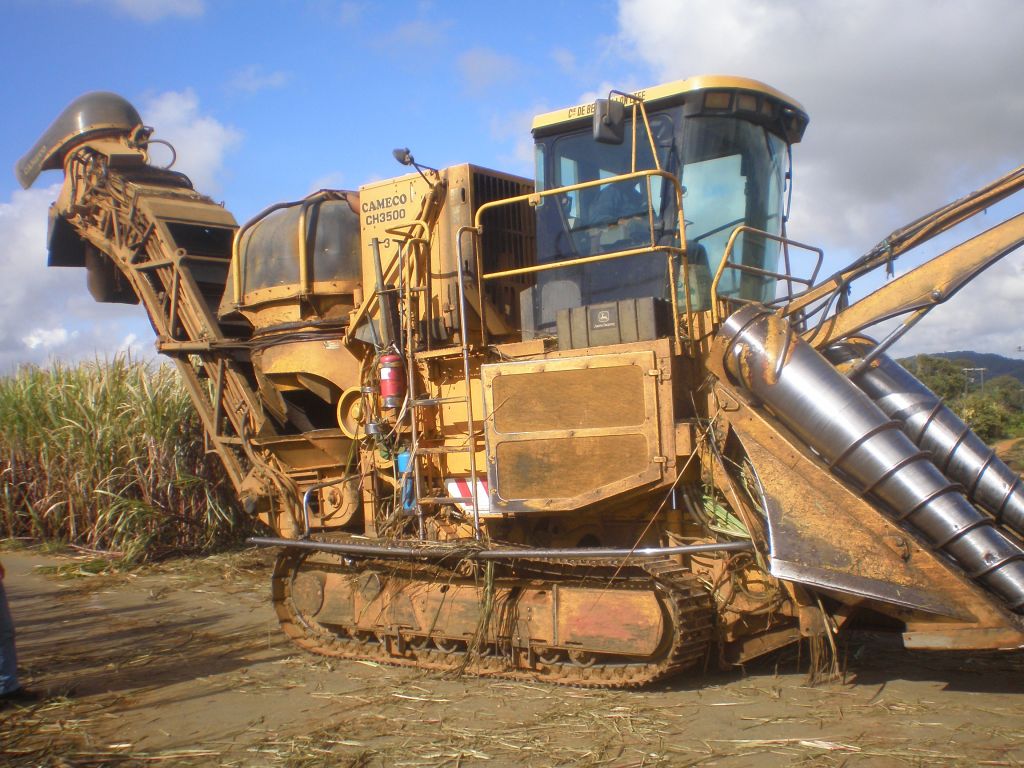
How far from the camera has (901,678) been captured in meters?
5.45

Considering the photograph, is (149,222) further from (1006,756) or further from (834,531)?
(1006,756)

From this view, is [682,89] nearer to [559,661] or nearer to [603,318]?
[603,318]

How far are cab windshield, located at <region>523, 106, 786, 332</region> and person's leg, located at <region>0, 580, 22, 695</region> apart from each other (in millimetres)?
3686

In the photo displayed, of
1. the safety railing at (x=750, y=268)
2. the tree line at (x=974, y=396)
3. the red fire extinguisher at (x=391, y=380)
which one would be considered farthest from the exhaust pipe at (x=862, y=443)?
the tree line at (x=974, y=396)

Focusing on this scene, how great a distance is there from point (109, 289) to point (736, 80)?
25.3ft

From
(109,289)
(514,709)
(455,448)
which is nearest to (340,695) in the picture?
(514,709)

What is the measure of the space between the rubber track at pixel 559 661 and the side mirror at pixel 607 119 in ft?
8.08

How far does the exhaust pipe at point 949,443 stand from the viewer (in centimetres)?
536

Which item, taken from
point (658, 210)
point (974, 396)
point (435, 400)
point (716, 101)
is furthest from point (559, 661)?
point (974, 396)

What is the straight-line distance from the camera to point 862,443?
4.98 meters

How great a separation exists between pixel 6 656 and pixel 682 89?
5.32 m

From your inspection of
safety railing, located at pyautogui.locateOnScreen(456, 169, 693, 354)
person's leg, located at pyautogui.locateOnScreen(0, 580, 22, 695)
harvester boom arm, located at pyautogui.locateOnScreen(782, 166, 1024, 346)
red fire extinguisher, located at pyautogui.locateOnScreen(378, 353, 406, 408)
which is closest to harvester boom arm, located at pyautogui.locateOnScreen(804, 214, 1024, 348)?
harvester boom arm, located at pyautogui.locateOnScreen(782, 166, 1024, 346)

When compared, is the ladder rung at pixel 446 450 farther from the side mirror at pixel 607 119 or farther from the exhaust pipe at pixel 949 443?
the exhaust pipe at pixel 949 443

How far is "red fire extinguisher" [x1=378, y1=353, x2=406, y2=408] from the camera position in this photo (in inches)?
263
